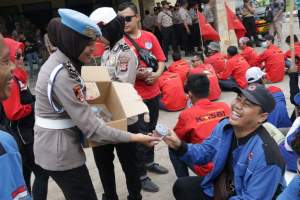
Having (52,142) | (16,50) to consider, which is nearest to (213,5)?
(16,50)

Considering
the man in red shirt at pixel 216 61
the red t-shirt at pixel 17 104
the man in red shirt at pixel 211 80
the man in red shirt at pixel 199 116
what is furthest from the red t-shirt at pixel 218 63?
the red t-shirt at pixel 17 104

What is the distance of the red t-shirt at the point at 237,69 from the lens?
295 inches

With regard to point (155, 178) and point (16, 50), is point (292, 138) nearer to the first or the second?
point (16, 50)

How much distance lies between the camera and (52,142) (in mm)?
2455

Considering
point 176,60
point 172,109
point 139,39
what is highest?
point 139,39

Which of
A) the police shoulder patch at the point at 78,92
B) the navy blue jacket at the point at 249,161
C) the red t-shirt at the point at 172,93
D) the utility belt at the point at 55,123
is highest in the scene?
the police shoulder patch at the point at 78,92

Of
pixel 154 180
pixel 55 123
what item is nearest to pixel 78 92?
pixel 55 123

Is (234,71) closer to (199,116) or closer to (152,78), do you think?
(152,78)

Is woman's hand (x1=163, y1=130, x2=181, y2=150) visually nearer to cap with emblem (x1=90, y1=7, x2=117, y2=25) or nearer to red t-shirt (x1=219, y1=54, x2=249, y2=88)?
cap with emblem (x1=90, y1=7, x2=117, y2=25)

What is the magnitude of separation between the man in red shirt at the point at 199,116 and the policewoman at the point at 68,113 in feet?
2.44

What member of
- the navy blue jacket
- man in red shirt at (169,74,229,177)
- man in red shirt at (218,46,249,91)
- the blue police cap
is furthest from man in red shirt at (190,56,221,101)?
the blue police cap

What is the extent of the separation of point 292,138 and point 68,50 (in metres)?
1.35

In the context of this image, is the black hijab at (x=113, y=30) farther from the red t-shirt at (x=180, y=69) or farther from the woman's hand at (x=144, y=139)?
the red t-shirt at (x=180, y=69)

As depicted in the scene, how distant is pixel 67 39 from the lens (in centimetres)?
234
